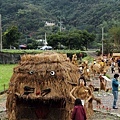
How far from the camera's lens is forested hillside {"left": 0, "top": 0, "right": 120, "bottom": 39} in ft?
349

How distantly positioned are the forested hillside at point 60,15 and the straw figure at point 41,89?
264 ft

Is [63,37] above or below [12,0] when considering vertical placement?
below

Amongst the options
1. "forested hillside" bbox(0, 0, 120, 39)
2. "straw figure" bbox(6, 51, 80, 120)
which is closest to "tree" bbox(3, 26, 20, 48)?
"forested hillside" bbox(0, 0, 120, 39)

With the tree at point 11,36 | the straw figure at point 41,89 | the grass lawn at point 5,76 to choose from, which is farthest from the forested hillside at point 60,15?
the straw figure at point 41,89

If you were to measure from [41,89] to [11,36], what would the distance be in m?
51.4

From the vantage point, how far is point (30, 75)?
11.5 meters

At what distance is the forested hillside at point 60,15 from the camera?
106 m

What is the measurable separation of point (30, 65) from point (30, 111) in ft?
4.86

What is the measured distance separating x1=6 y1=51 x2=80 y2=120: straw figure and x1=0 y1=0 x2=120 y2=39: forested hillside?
8053cm

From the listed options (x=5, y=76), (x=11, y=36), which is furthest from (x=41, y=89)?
(x=11, y=36)

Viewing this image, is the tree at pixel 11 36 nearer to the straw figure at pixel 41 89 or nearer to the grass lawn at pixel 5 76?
the grass lawn at pixel 5 76

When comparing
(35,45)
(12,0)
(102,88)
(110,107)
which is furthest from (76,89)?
(12,0)

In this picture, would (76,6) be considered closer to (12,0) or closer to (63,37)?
(12,0)

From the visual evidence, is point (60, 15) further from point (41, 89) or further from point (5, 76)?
point (41, 89)
